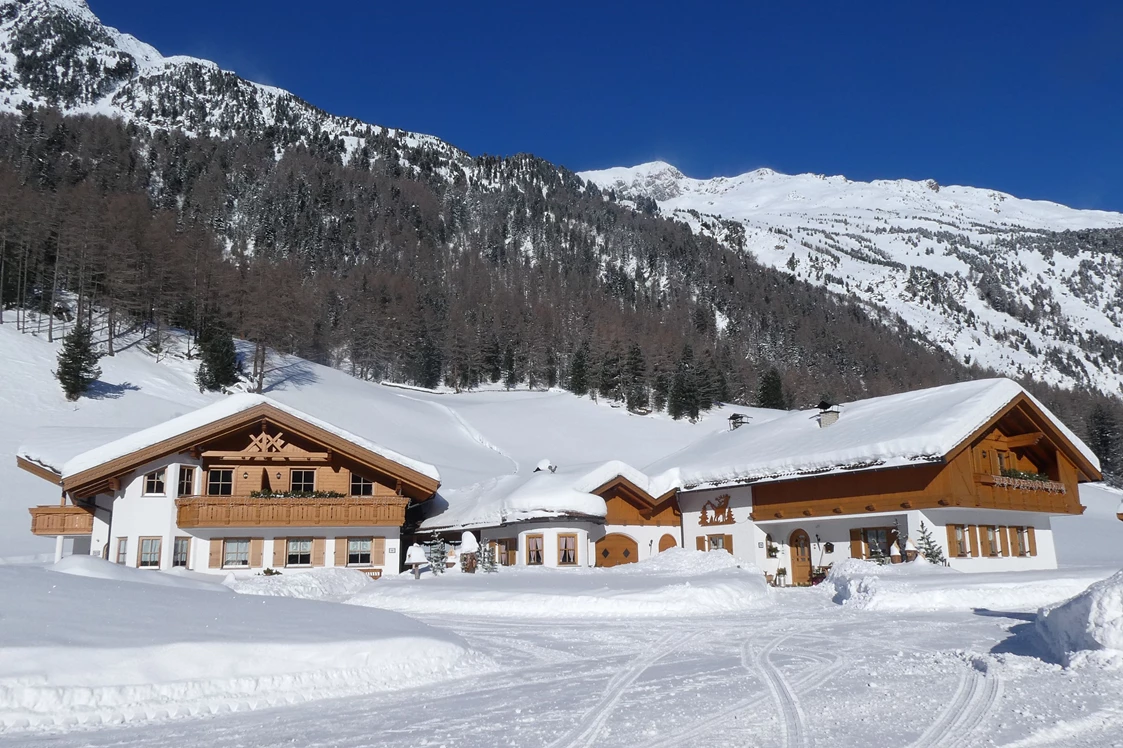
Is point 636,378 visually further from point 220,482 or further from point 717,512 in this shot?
point 220,482

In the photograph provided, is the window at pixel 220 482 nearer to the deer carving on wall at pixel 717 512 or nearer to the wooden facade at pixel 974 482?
the deer carving on wall at pixel 717 512

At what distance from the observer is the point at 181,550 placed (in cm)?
2750

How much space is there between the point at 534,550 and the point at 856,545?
11.4 m

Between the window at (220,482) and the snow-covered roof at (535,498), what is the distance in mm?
8533

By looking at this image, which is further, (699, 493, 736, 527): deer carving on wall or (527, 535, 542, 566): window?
(699, 493, 736, 527): deer carving on wall

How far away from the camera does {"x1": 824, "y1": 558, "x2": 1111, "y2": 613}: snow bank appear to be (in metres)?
18.5

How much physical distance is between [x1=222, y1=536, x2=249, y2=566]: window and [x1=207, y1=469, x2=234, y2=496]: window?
178cm

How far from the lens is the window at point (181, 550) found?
2738 centimetres

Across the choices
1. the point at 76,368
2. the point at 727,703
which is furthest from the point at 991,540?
the point at 76,368

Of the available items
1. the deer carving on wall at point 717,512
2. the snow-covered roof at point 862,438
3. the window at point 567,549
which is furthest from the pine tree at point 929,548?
the window at point 567,549

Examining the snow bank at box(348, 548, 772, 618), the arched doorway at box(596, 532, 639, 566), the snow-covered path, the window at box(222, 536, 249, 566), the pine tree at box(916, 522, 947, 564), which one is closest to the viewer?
the snow-covered path

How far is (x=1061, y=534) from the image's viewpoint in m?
48.5

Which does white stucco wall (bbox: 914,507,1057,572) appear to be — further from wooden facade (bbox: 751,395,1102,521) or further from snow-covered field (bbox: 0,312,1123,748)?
snow-covered field (bbox: 0,312,1123,748)

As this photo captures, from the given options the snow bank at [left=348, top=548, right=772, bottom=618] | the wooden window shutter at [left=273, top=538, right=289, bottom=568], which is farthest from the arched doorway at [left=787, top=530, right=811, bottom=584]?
the wooden window shutter at [left=273, top=538, right=289, bottom=568]
